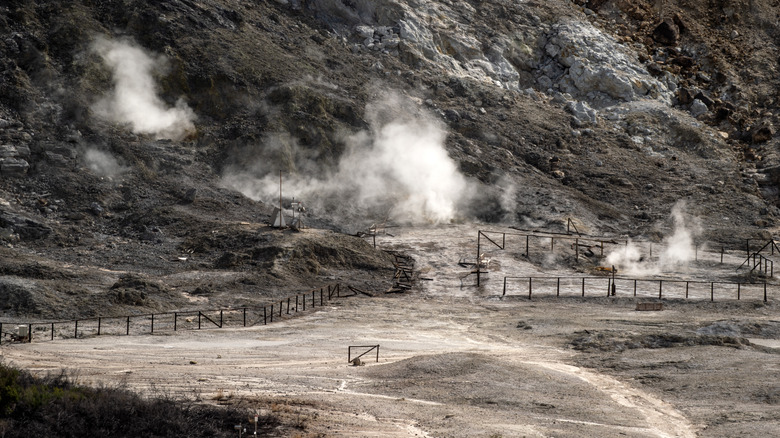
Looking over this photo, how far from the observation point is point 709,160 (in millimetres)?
60375

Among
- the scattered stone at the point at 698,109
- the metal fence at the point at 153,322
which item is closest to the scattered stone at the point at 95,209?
the metal fence at the point at 153,322

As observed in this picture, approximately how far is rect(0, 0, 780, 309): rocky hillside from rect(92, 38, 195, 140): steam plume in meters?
0.13

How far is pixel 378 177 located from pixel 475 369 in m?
33.4

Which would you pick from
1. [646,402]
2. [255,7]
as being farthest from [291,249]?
[255,7]

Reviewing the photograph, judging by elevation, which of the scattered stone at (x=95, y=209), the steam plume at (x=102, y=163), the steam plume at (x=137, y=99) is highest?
the steam plume at (x=137, y=99)

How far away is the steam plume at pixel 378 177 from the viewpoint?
50.9m

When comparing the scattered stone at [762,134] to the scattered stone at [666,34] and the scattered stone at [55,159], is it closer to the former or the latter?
the scattered stone at [666,34]

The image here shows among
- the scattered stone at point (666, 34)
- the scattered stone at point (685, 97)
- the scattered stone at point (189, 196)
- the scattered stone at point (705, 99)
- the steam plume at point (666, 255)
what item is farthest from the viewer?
the scattered stone at point (666, 34)

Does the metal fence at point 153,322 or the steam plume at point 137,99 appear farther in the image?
the steam plume at point 137,99

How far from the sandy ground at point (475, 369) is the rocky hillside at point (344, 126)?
957 centimetres

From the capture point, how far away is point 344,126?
182 ft

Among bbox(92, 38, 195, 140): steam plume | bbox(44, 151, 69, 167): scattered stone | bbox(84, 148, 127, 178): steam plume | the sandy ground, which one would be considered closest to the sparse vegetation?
the sandy ground

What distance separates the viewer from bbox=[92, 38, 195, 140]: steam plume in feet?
168

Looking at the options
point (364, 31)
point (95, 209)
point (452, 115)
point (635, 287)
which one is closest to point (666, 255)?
point (635, 287)
